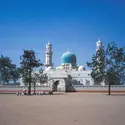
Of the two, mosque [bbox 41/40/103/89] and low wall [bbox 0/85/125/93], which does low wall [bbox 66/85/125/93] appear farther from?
mosque [bbox 41/40/103/89]

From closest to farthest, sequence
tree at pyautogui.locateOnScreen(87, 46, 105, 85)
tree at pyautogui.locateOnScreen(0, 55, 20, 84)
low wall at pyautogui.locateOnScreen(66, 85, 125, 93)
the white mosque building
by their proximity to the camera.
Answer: tree at pyautogui.locateOnScreen(87, 46, 105, 85)
low wall at pyautogui.locateOnScreen(66, 85, 125, 93)
tree at pyautogui.locateOnScreen(0, 55, 20, 84)
the white mosque building

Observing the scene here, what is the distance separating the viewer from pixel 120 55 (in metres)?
50.8

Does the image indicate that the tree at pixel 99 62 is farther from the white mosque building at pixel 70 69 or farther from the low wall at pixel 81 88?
the white mosque building at pixel 70 69

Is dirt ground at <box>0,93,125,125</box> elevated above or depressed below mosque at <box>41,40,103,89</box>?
below

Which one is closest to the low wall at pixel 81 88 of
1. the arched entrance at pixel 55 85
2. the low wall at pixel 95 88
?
the low wall at pixel 95 88

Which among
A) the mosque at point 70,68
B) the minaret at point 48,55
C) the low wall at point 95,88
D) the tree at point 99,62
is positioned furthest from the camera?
the minaret at point 48,55

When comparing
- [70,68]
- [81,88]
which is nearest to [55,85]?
[81,88]

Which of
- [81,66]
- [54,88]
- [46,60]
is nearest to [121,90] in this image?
[54,88]

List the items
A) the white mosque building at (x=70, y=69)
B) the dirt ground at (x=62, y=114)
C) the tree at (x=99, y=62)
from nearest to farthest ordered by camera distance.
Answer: the dirt ground at (x=62, y=114) → the tree at (x=99, y=62) → the white mosque building at (x=70, y=69)

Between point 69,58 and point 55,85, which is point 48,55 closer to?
point 69,58

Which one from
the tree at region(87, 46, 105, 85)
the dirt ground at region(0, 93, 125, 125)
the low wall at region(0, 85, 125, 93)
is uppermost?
the tree at region(87, 46, 105, 85)

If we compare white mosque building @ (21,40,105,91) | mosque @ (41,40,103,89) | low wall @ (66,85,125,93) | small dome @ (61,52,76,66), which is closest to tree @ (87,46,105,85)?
low wall @ (66,85,125,93)

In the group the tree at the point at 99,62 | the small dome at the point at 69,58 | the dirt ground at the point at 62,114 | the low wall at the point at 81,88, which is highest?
the small dome at the point at 69,58

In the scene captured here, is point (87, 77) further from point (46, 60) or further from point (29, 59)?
point (29, 59)
